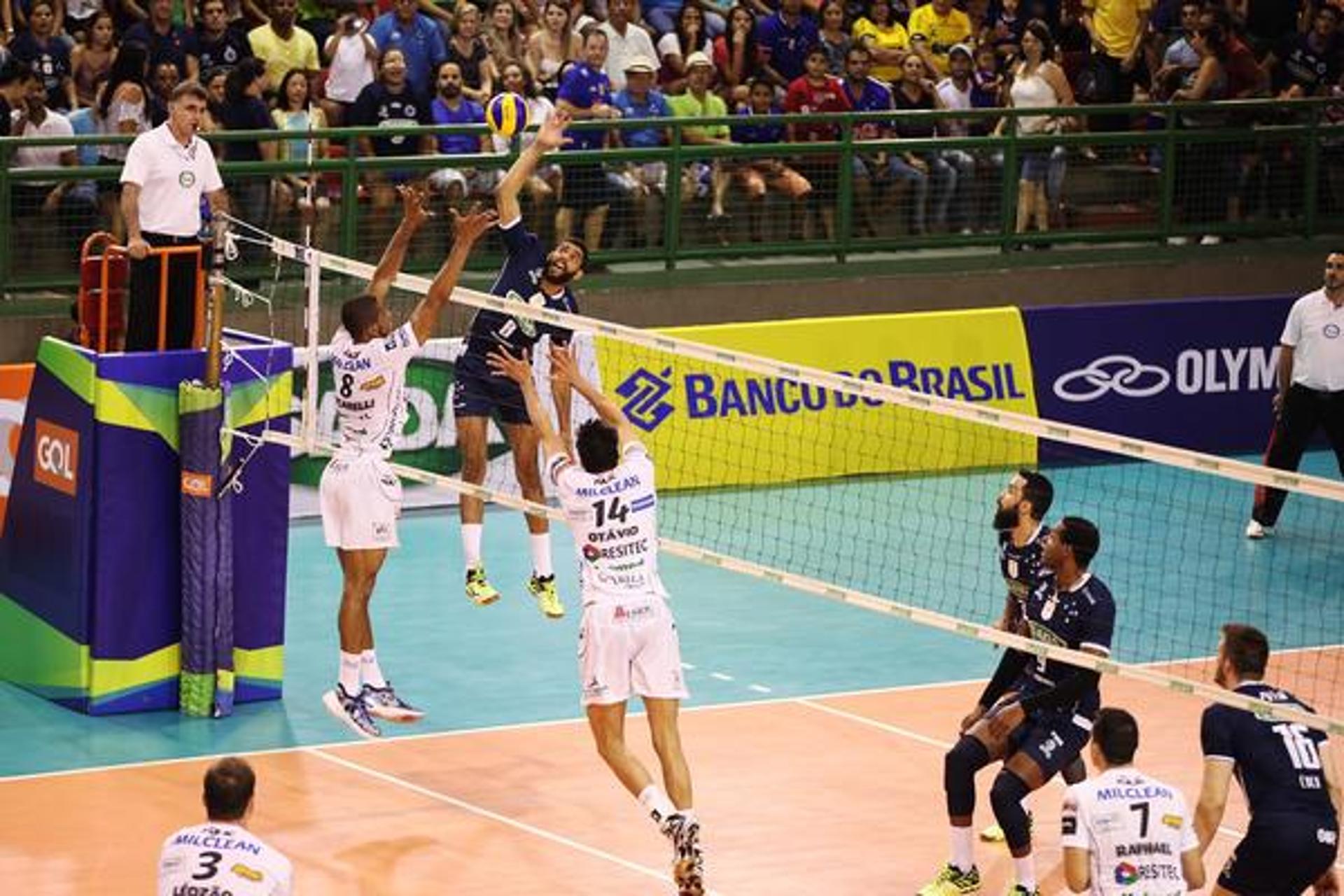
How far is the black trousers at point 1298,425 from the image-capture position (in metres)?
23.8

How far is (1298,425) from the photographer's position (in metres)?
23.8

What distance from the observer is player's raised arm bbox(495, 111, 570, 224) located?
54.9ft

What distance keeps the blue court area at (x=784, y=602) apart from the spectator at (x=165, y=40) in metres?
4.04

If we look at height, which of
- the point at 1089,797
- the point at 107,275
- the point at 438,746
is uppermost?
the point at 107,275

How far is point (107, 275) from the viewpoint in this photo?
17.9 metres

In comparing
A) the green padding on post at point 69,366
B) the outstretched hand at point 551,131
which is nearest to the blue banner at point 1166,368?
the outstretched hand at point 551,131

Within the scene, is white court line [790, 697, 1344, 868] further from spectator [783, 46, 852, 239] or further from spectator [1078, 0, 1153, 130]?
spectator [1078, 0, 1153, 130]

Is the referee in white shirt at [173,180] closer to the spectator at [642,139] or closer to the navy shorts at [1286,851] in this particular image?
the spectator at [642,139]

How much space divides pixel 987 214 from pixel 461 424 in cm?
1002

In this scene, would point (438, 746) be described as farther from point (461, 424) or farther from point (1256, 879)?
point (1256, 879)

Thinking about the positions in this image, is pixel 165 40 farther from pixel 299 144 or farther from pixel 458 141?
pixel 458 141

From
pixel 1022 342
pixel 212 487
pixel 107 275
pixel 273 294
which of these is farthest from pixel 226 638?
pixel 1022 342

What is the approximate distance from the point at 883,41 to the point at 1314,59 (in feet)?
15.7

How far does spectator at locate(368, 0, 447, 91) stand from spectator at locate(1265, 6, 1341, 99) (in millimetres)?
9368
